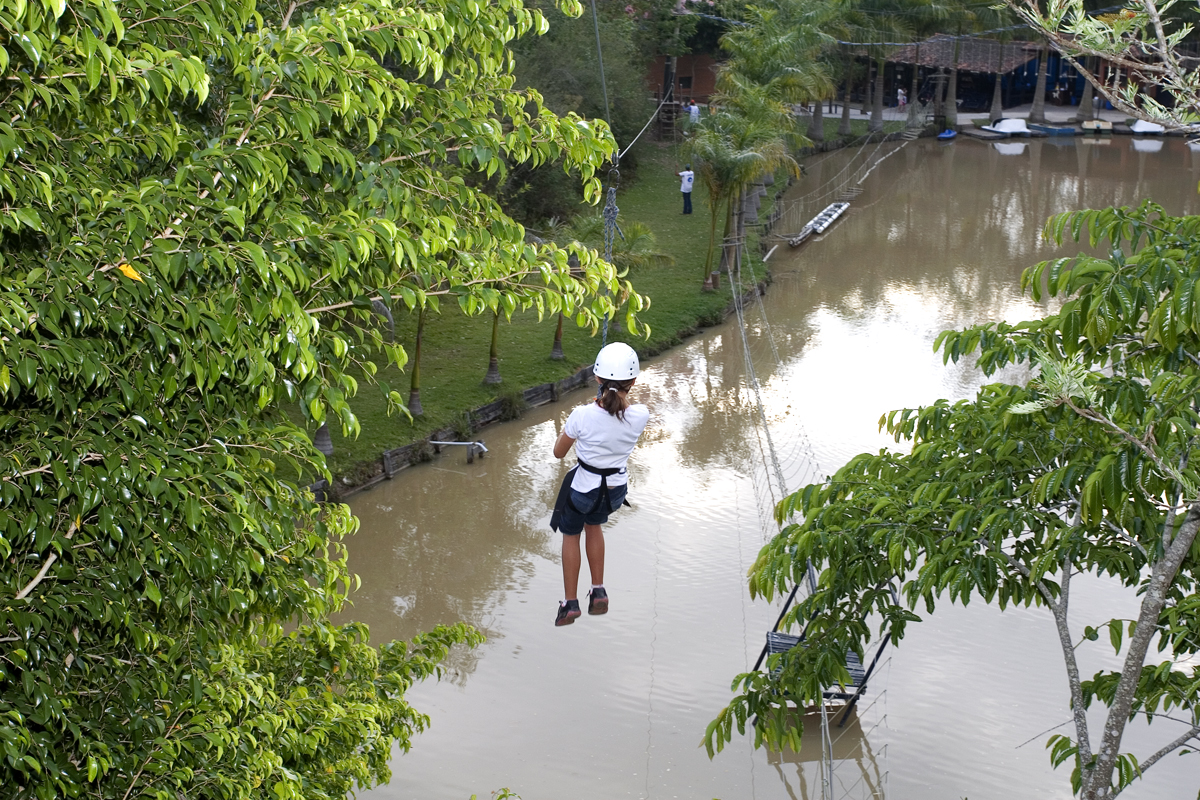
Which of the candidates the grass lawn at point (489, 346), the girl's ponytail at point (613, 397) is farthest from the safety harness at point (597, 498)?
the grass lawn at point (489, 346)

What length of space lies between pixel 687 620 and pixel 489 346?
8184 millimetres

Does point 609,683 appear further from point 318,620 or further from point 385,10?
point 385,10

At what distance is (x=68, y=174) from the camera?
11.3ft

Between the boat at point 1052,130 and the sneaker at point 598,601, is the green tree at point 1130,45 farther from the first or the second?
the boat at point 1052,130

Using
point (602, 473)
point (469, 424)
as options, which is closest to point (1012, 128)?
point (469, 424)

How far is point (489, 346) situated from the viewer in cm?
1803

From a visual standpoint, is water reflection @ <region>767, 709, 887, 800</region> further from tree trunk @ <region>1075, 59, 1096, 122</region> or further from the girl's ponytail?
tree trunk @ <region>1075, 59, 1096, 122</region>

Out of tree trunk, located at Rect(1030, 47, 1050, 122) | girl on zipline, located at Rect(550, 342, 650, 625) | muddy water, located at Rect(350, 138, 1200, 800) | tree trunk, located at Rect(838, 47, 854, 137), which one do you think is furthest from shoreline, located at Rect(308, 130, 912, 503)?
tree trunk, located at Rect(1030, 47, 1050, 122)

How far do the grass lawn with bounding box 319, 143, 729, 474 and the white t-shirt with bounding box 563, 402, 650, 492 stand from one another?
24.8 ft

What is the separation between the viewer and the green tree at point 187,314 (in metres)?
3.21

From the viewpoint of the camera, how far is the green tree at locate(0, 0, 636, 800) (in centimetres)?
321

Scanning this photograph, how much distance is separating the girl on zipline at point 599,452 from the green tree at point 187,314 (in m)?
0.91

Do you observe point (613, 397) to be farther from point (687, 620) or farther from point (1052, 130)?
point (1052, 130)

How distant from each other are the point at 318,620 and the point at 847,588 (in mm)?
2208
